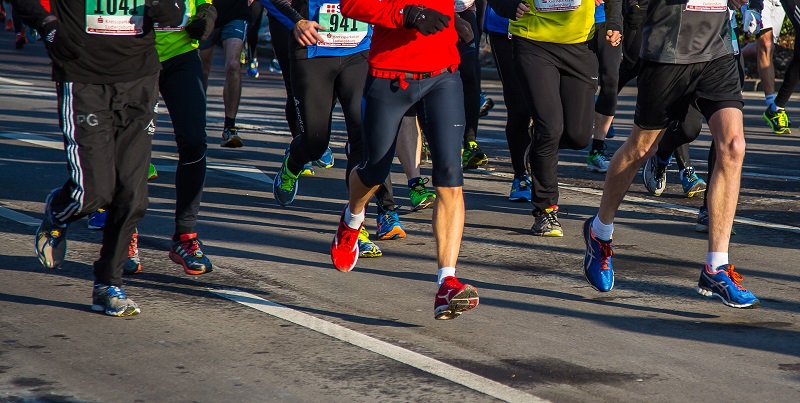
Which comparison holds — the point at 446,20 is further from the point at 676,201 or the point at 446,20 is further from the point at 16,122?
the point at 16,122

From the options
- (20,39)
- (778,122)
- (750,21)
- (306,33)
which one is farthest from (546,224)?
(20,39)

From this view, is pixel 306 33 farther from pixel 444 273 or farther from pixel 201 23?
pixel 444 273

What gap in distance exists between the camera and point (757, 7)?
1195cm

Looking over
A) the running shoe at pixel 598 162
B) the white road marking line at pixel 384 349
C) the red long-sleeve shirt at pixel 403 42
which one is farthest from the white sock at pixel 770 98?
the white road marking line at pixel 384 349

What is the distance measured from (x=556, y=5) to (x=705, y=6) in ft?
4.78

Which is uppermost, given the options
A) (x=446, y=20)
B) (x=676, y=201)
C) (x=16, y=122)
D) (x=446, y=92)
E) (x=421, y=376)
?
(x=446, y=20)

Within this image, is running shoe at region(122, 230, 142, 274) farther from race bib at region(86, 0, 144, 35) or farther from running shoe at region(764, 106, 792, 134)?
running shoe at region(764, 106, 792, 134)

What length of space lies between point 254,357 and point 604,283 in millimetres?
2059

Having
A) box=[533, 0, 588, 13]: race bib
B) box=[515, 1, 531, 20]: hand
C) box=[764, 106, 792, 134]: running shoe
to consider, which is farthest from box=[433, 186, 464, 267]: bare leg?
box=[764, 106, 792, 134]: running shoe

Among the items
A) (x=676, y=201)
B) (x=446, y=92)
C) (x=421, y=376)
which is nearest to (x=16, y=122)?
(x=676, y=201)

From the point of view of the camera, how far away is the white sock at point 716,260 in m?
5.80

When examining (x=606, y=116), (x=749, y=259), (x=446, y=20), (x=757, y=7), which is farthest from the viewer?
(x=757, y=7)

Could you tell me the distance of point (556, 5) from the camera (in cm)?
743

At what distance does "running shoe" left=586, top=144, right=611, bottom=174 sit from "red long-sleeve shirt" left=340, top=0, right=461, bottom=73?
194 inches
